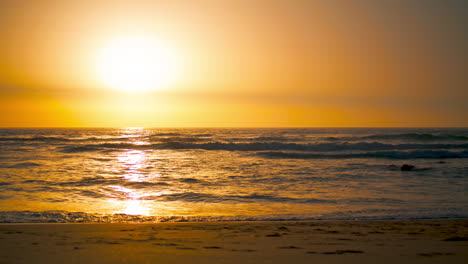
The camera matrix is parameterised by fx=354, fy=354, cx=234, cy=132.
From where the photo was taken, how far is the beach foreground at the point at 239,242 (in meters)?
4.97

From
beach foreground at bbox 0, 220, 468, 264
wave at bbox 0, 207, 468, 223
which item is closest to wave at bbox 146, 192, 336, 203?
wave at bbox 0, 207, 468, 223

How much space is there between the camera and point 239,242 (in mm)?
5820

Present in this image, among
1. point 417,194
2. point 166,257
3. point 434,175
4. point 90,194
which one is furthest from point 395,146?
point 166,257

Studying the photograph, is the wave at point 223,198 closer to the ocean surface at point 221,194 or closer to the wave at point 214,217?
the ocean surface at point 221,194

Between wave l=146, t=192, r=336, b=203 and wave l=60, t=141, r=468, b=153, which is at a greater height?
wave l=60, t=141, r=468, b=153

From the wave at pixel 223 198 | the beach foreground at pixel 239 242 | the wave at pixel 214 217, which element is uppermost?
the beach foreground at pixel 239 242

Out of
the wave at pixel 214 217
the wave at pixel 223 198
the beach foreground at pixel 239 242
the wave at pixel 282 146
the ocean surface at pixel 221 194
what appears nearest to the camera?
the beach foreground at pixel 239 242

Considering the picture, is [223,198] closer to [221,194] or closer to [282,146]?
[221,194]

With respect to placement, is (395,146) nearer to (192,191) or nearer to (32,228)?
(192,191)

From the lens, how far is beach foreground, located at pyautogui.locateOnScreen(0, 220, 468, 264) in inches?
196

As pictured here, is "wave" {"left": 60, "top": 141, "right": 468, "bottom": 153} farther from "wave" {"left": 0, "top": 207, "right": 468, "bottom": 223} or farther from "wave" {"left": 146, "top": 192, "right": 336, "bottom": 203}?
"wave" {"left": 0, "top": 207, "right": 468, "bottom": 223}

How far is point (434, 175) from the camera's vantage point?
15461 mm

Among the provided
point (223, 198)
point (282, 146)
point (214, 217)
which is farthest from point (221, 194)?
point (282, 146)

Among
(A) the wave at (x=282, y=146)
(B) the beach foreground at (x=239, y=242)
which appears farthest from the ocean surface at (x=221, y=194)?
(A) the wave at (x=282, y=146)
